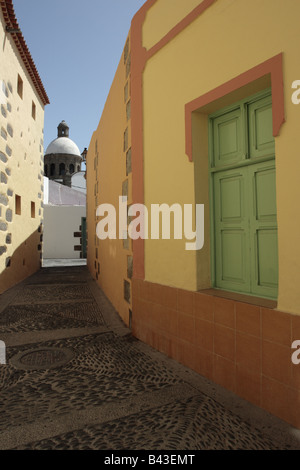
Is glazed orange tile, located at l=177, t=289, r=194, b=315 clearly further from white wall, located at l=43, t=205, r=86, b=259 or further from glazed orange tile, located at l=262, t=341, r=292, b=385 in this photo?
white wall, located at l=43, t=205, r=86, b=259

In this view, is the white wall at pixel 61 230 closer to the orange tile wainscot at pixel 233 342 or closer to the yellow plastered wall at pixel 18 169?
the yellow plastered wall at pixel 18 169

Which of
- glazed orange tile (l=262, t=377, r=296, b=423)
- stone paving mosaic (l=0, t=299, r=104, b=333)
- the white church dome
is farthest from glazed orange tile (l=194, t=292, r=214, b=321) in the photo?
the white church dome

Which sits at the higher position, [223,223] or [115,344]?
[223,223]

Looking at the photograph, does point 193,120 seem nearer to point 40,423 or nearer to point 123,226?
point 123,226

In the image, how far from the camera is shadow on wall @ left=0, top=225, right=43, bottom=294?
25.1ft

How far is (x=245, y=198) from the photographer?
2977 millimetres

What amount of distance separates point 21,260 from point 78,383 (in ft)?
23.5

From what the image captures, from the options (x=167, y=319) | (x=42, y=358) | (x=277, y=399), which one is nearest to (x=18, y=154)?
→ (x=42, y=358)

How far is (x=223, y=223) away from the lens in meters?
3.21

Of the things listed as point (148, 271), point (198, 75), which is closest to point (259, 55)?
point (198, 75)

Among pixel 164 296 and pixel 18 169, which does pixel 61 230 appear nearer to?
pixel 18 169
